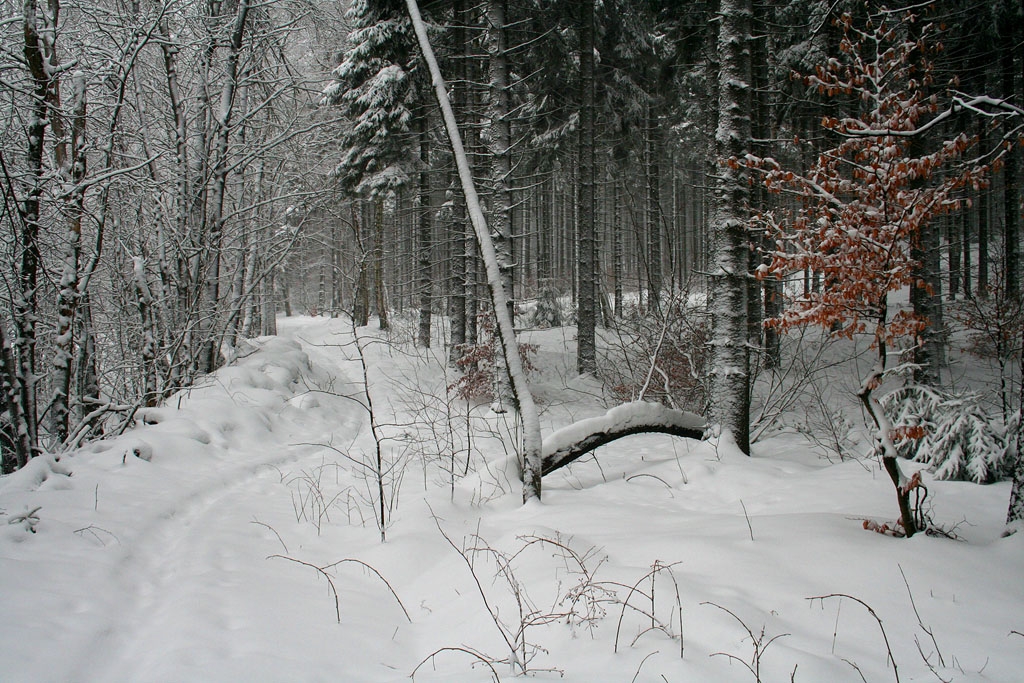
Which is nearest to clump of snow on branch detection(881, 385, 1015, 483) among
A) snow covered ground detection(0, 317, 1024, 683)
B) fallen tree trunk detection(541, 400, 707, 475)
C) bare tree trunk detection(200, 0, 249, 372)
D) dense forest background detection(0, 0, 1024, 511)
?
snow covered ground detection(0, 317, 1024, 683)

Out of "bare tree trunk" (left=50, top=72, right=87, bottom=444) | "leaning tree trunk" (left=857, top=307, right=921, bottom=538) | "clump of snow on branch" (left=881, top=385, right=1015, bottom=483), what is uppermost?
"bare tree trunk" (left=50, top=72, right=87, bottom=444)

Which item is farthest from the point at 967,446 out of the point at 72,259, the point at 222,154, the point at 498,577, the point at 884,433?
the point at 222,154

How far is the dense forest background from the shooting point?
521 cm

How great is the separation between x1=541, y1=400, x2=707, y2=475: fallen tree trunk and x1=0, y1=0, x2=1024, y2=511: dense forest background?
2.09 ft

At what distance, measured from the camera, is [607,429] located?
5.75m

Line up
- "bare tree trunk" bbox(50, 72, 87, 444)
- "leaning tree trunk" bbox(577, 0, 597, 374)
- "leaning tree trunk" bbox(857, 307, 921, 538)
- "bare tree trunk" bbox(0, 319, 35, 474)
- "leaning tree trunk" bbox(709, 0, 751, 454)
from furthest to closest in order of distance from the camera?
"leaning tree trunk" bbox(577, 0, 597, 374), "leaning tree trunk" bbox(709, 0, 751, 454), "bare tree trunk" bbox(50, 72, 87, 444), "bare tree trunk" bbox(0, 319, 35, 474), "leaning tree trunk" bbox(857, 307, 921, 538)

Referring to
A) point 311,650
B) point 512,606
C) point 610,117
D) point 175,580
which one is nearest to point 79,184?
point 175,580

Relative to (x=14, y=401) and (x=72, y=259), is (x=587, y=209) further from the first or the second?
(x=14, y=401)

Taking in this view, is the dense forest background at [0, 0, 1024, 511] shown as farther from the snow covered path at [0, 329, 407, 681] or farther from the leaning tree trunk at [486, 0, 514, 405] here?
the snow covered path at [0, 329, 407, 681]

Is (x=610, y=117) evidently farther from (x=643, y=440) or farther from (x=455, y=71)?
(x=643, y=440)

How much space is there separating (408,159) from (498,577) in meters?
13.8

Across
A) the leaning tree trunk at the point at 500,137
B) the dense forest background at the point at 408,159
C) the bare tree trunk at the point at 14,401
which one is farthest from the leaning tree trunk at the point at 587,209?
the bare tree trunk at the point at 14,401

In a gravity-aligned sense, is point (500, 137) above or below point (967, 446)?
above

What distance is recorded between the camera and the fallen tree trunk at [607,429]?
5.41 metres
